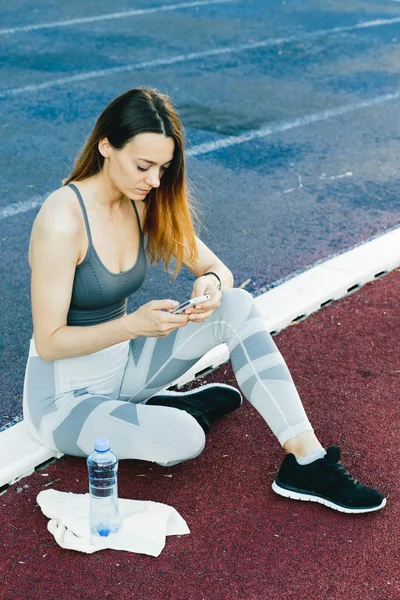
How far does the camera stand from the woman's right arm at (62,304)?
10.8ft

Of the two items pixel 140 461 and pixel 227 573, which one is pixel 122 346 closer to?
pixel 140 461

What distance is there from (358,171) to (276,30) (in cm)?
578

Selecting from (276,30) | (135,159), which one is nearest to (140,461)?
(135,159)

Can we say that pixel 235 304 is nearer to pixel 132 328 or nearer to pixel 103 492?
pixel 132 328

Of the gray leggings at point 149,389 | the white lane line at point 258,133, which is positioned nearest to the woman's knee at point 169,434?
the gray leggings at point 149,389

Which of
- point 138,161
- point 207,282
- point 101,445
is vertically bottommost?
point 101,445

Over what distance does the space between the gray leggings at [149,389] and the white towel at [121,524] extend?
0.21 metres

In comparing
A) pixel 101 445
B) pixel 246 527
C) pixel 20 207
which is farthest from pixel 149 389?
pixel 20 207

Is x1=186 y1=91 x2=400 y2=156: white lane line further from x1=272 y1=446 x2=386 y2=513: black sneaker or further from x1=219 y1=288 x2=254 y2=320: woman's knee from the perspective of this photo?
x1=272 y1=446 x2=386 y2=513: black sneaker

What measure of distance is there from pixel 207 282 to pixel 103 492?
100cm

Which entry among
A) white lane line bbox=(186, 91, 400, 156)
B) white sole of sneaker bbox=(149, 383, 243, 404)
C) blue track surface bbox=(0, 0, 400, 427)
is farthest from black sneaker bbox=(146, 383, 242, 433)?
white lane line bbox=(186, 91, 400, 156)

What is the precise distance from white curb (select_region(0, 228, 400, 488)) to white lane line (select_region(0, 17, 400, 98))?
4.62 metres

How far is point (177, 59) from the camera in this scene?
34.1ft

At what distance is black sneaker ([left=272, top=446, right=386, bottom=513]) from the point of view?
3398mm
